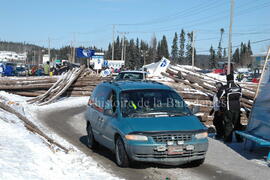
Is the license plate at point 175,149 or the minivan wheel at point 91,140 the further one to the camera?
the minivan wheel at point 91,140

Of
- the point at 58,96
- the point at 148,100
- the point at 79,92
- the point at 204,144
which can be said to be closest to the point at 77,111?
the point at 58,96

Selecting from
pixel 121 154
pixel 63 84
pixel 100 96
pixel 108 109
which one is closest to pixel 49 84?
pixel 63 84

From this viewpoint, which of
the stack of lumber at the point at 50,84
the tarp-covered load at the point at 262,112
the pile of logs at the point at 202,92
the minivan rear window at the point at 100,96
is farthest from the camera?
the stack of lumber at the point at 50,84

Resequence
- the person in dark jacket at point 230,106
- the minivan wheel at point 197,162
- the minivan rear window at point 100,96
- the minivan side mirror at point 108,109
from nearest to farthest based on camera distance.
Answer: the minivan wheel at point 197,162 → the minivan side mirror at point 108,109 → the minivan rear window at point 100,96 → the person in dark jacket at point 230,106

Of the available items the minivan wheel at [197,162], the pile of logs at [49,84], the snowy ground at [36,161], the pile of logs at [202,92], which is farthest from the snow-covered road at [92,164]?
the pile of logs at [49,84]

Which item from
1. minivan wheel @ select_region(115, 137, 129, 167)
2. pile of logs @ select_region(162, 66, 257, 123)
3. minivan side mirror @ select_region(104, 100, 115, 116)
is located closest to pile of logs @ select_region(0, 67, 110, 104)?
pile of logs @ select_region(162, 66, 257, 123)

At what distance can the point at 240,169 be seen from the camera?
7.81 m

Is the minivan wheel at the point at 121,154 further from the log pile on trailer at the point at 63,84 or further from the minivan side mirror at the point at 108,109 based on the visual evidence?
the log pile on trailer at the point at 63,84

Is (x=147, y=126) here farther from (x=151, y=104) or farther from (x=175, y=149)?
(x=151, y=104)

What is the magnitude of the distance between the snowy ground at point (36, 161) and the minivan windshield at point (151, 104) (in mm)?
1405

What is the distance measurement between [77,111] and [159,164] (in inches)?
405

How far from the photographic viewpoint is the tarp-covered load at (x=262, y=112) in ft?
30.0

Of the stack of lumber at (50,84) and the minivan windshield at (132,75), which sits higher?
the minivan windshield at (132,75)

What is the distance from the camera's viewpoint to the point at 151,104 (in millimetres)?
8391
